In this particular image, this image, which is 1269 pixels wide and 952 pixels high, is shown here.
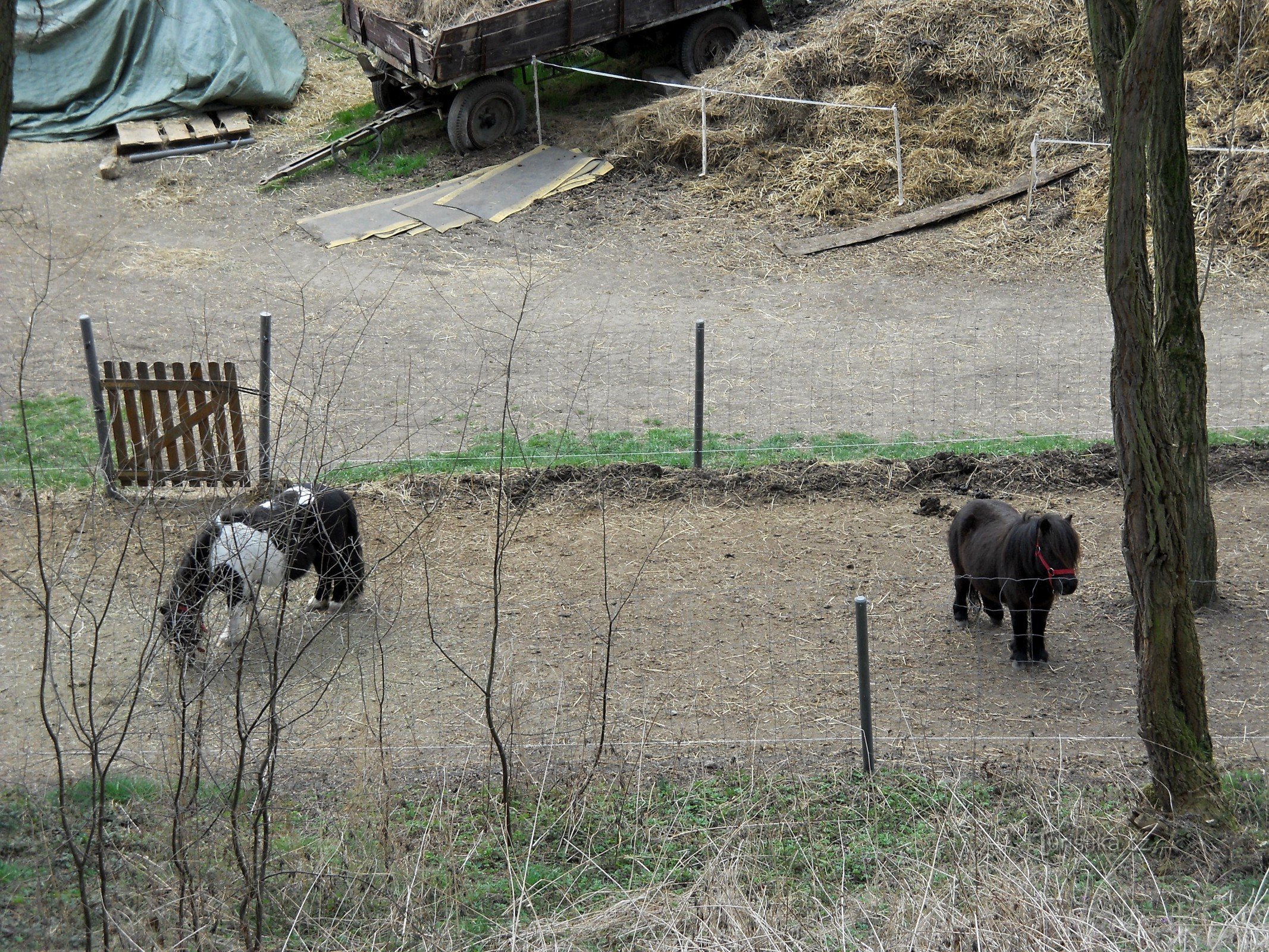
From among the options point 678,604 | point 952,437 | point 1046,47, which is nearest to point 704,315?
point 952,437

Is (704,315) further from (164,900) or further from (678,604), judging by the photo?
(164,900)

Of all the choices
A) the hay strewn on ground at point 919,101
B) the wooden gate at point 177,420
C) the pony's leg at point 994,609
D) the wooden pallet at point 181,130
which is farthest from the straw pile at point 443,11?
the pony's leg at point 994,609

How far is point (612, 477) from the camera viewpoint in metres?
9.52

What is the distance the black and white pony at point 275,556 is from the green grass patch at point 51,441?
8.12 ft

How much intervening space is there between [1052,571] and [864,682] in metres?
1.53

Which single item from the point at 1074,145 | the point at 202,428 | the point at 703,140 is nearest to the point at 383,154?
the point at 703,140

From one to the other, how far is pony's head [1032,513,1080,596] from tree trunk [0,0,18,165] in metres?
5.52

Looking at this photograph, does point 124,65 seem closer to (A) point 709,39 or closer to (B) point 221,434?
(A) point 709,39

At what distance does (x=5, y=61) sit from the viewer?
456cm

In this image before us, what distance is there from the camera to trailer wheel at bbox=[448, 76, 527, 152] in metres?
16.3

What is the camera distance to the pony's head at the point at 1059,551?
647 centimetres

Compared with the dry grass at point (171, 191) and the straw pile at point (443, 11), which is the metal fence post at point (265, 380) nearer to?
the dry grass at point (171, 191)

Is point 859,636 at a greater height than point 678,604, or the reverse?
point 859,636

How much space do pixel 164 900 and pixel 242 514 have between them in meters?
2.46
